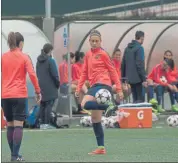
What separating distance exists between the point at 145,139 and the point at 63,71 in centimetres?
737

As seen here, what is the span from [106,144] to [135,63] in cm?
597

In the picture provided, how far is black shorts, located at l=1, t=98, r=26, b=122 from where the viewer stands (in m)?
12.3

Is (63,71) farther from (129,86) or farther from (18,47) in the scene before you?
(18,47)

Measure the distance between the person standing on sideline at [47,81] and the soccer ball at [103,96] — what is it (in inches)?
279

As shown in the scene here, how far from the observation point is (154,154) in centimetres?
1311

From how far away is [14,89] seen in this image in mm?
12336

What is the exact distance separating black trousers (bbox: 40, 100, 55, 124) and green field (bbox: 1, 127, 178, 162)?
3.17 ft

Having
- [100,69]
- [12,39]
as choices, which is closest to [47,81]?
[100,69]

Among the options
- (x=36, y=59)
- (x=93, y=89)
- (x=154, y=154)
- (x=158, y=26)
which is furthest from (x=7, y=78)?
(x=158, y=26)

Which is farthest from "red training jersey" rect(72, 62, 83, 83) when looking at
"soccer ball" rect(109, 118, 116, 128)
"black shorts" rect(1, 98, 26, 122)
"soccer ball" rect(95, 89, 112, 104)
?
"black shorts" rect(1, 98, 26, 122)

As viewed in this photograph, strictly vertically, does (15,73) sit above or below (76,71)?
above

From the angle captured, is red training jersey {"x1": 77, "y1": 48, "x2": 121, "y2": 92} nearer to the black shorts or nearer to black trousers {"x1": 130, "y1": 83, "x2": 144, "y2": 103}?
the black shorts

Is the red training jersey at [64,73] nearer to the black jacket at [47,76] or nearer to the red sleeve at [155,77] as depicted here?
the red sleeve at [155,77]

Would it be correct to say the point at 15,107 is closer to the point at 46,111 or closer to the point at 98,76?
the point at 98,76
